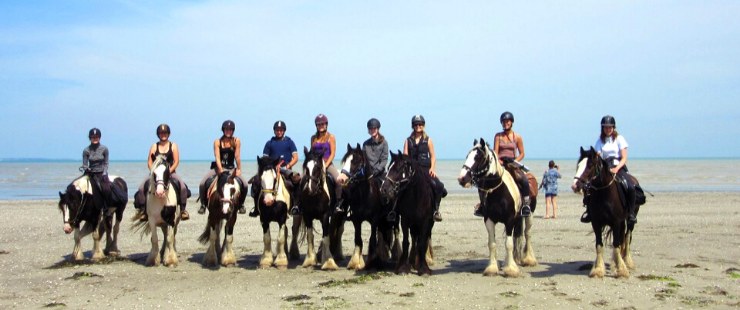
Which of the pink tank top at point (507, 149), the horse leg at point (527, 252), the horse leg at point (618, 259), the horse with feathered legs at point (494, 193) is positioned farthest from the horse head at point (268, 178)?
the horse leg at point (618, 259)

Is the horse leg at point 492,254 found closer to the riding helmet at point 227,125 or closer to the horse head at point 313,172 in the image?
the horse head at point 313,172

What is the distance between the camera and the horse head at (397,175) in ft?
27.6

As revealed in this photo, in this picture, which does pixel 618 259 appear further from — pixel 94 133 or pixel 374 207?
pixel 94 133

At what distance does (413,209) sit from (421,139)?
54.3 inches

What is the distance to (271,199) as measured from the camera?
9.35m

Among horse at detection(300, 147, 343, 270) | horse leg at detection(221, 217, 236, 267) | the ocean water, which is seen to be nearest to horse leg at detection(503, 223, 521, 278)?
horse at detection(300, 147, 343, 270)

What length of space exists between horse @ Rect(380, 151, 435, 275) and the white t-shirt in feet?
9.07

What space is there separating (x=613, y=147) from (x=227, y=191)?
6.11 metres

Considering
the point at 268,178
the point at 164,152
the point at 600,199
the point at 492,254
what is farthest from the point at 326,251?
the point at 600,199

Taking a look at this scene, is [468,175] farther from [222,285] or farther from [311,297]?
[222,285]

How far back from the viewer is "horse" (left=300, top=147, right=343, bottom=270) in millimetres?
9445

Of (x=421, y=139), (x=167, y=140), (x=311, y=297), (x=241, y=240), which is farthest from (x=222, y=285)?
(x=241, y=240)

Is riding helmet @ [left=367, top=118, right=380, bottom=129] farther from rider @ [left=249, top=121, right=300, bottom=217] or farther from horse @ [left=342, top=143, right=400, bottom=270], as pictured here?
rider @ [left=249, top=121, right=300, bottom=217]

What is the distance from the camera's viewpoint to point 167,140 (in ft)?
34.9
